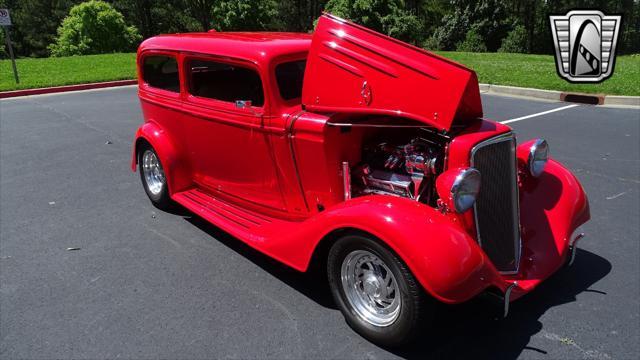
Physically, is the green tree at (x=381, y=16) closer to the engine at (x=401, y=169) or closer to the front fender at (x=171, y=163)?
the front fender at (x=171, y=163)

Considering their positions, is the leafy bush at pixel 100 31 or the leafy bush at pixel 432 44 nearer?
the leafy bush at pixel 100 31

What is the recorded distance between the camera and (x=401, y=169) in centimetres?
328

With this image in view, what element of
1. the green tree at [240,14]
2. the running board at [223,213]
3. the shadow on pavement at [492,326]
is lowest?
the shadow on pavement at [492,326]

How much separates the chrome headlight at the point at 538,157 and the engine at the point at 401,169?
1.01 meters

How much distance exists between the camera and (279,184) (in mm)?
3756

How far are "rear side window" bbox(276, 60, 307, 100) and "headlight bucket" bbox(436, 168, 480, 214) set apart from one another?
1459 millimetres

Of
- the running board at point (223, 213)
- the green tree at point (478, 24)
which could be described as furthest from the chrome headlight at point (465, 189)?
the green tree at point (478, 24)

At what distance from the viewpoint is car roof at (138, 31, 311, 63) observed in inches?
145

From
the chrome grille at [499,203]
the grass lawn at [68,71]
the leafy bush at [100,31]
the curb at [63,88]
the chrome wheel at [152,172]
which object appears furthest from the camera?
the leafy bush at [100,31]

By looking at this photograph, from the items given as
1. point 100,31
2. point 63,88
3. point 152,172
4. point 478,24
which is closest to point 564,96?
point 152,172

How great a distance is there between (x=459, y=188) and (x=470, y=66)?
1426 cm

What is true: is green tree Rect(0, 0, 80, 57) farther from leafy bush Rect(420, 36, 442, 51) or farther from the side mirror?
the side mirror

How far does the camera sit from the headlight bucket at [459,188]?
8.98ft

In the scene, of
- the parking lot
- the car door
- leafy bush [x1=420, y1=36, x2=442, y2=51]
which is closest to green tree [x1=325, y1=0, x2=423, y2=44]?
leafy bush [x1=420, y1=36, x2=442, y2=51]
